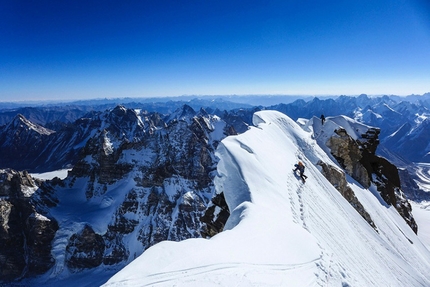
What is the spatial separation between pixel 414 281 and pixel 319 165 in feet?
42.4

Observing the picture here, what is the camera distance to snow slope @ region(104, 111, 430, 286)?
6.78 metres

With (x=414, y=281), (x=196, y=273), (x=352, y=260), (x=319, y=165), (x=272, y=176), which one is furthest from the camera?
(x=319, y=165)

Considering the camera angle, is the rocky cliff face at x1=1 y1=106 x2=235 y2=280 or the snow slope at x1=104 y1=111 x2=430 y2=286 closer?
the snow slope at x1=104 y1=111 x2=430 y2=286

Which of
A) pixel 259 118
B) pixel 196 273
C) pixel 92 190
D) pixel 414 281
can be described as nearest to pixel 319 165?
pixel 259 118

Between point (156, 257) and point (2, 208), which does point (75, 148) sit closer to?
point (2, 208)

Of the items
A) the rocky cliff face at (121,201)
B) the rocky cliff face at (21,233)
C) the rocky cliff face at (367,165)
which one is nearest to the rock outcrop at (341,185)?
the rocky cliff face at (367,165)

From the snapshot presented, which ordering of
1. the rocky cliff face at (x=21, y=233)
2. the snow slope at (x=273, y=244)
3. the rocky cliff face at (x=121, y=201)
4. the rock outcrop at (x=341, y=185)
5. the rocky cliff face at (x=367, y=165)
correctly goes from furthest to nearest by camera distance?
the rocky cliff face at (x=121, y=201), the rocky cliff face at (x=21, y=233), the rocky cliff face at (x=367, y=165), the rock outcrop at (x=341, y=185), the snow slope at (x=273, y=244)

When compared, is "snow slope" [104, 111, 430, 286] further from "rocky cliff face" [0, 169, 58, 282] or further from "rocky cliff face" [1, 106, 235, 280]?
"rocky cliff face" [0, 169, 58, 282]

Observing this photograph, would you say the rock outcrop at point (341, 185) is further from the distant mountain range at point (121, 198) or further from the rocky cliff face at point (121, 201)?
the rocky cliff face at point (121, 201)

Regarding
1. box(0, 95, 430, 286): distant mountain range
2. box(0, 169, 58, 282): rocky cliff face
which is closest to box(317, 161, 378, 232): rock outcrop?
box(0, 95, 430, 286): distant mountain range

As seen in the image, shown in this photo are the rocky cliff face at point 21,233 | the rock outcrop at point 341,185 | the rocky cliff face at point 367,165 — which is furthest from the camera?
the rocky cliff face at point 21,233

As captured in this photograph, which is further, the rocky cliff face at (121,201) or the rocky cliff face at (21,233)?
the rocky cliff face at (121,201)

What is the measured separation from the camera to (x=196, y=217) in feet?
230

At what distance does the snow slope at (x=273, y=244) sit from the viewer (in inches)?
267
